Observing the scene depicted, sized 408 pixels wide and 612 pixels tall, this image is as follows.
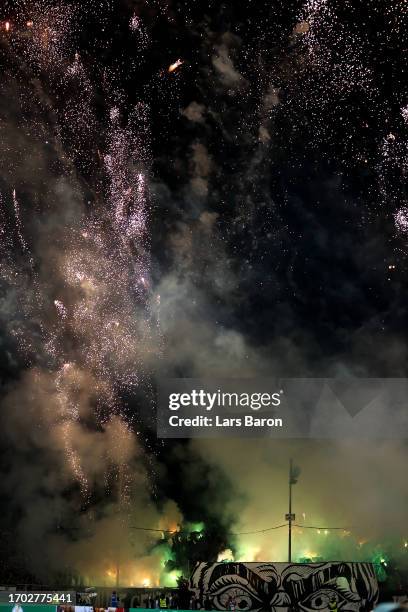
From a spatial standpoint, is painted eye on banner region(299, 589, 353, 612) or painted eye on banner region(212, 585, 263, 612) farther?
painted eye on banner region(212, 585, 263, 612)

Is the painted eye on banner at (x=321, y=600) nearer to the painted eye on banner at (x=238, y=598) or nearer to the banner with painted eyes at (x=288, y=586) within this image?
the banner with painted eyes at (x=288, y=586)

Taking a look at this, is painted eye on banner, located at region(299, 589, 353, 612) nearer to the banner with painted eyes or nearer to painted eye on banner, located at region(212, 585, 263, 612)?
the banner with painted eyes

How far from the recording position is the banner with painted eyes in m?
25.2

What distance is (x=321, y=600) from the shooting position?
25219mm

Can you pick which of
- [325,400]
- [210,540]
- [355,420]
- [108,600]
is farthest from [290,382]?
[210,540]

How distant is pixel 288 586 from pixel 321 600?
46.8 inches

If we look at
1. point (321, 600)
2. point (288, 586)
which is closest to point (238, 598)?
point (288, 586)

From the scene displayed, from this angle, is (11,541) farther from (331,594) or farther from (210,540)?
(331,594)

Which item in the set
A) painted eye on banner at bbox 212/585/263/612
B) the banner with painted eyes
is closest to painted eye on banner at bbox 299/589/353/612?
the banner with painted eyes

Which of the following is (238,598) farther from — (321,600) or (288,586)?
(321,600)

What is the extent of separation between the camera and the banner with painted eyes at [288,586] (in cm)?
2520

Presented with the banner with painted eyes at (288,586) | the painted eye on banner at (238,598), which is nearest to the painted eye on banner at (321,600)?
the banner with painted eyes at (288,586)

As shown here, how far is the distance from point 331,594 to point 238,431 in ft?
22.1

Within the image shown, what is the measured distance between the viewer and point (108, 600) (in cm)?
2567
